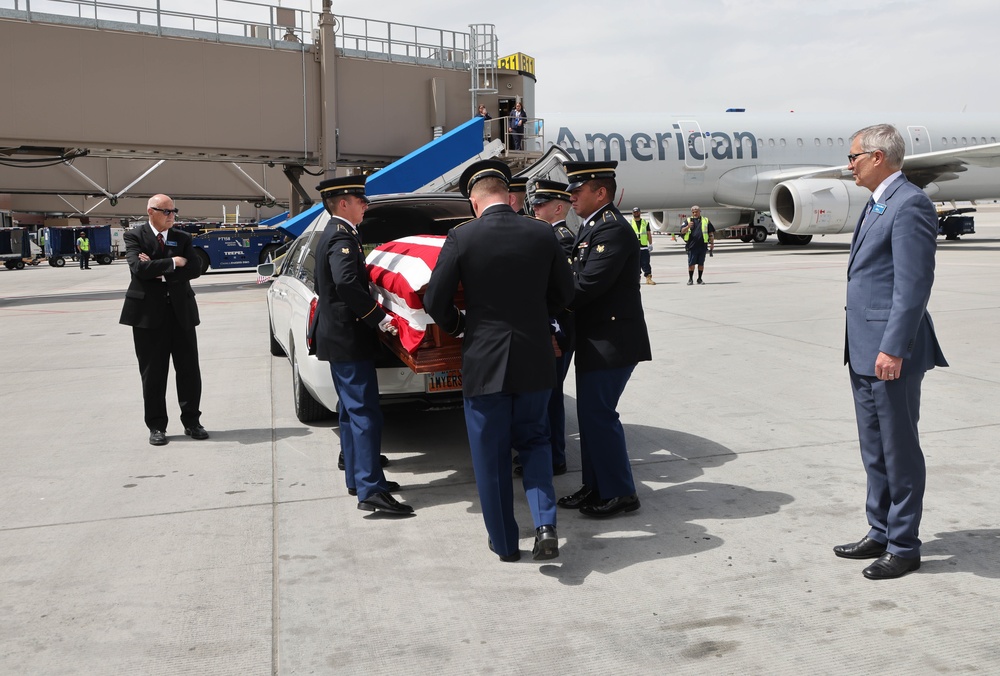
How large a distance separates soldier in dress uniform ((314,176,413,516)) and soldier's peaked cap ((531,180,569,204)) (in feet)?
4.05

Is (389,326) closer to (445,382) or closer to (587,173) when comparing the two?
(445,382)

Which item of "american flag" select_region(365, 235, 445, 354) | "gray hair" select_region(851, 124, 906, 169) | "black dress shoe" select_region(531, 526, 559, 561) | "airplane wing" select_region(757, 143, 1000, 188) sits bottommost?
"black dress shoe" select_region(531, 526, 559, 561)

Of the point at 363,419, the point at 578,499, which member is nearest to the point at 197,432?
the point at 363,419

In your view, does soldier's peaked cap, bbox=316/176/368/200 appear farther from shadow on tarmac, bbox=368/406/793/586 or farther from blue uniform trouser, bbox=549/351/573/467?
shadow on tarmac, bbox=368/406/793/586

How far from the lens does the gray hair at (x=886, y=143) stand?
3.80m

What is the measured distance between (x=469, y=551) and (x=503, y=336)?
3.53 feet

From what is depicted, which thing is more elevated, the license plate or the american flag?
the american flag

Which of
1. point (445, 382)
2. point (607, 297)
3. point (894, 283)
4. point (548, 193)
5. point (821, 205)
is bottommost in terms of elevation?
point (445, 382)

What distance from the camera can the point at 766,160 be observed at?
2898cm

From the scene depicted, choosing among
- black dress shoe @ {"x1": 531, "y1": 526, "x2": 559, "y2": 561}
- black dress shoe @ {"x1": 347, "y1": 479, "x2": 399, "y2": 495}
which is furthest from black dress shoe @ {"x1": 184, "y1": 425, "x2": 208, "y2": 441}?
black dress shoe @ {"x1": 531, "y1": 526, "x2": 559, "y2": 561}

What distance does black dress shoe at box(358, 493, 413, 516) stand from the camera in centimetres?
477

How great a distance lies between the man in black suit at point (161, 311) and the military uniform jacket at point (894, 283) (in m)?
4.61

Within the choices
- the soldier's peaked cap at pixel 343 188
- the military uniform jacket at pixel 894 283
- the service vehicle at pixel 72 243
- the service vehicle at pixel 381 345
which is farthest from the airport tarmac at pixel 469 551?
the service vehicle at pixel 72 243

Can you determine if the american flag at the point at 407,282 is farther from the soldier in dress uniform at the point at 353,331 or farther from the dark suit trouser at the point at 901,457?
the dark suit trouser at the point at 901,457
